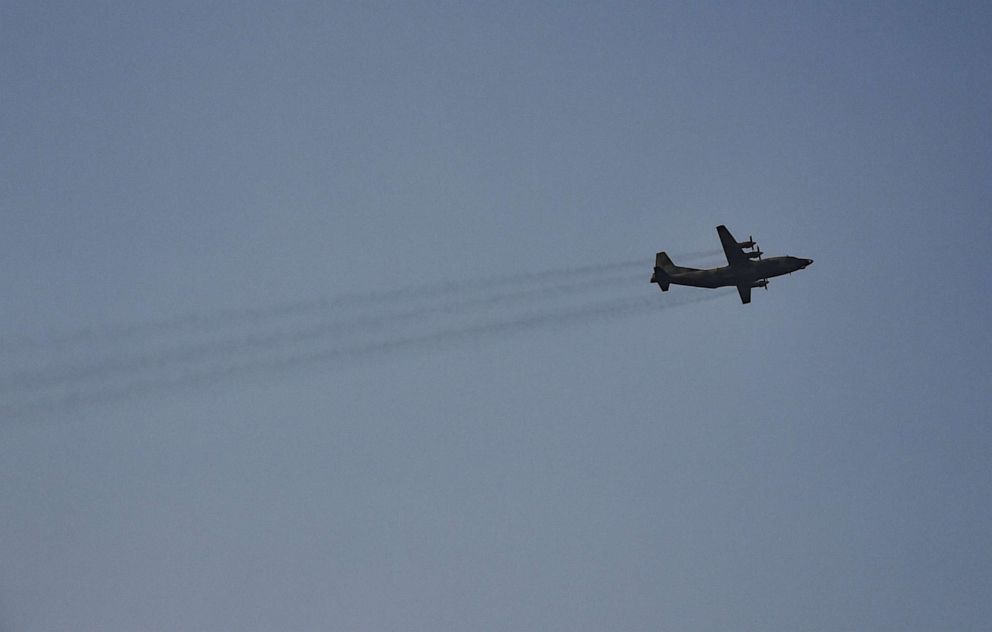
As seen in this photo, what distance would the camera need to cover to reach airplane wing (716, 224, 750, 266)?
5418 inches

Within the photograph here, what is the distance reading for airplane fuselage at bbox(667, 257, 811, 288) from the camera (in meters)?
138

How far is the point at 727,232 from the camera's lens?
451 ft

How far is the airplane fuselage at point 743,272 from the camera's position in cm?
13800

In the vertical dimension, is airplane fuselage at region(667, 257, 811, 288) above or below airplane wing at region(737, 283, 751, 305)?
above

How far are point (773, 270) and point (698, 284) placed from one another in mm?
6993

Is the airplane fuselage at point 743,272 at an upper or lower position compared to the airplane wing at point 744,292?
upper

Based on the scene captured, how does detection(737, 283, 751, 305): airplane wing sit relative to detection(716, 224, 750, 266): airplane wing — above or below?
below

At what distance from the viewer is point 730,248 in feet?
453

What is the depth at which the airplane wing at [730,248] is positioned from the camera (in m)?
138

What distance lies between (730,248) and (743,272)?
8.23ft

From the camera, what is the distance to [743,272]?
13812cm

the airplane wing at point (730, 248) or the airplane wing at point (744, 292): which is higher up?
the airplane wing at point (730, 248)

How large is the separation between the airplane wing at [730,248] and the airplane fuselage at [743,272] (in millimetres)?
410

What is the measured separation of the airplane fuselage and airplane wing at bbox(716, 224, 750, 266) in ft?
1.35
